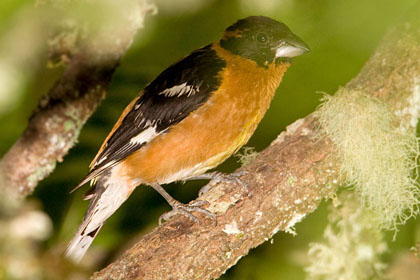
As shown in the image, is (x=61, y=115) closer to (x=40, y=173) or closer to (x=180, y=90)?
(x=40, y=173)

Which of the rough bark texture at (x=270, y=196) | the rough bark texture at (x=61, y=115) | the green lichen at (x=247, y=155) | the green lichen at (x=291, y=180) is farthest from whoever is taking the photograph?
the green lichen at (x=247, y=155)

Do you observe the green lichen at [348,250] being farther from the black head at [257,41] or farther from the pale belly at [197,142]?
the black head at [257,41]

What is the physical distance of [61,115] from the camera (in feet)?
6.91

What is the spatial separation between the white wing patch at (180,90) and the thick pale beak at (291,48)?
0.37 metres

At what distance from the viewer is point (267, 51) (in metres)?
1.96

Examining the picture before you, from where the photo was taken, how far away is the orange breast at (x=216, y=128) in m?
1.90

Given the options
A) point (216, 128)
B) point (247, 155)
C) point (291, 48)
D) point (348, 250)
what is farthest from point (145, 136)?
point (348, 250)

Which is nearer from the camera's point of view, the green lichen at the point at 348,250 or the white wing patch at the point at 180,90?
the green lichen at the point at 348,250

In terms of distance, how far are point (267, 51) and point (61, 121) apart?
95 cm

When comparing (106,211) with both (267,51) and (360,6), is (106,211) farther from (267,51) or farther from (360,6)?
(360,6)

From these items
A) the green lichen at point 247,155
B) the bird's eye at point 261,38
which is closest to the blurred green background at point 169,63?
the green lichen at point 247,155

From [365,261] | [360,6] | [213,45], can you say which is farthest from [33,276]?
[213,45]

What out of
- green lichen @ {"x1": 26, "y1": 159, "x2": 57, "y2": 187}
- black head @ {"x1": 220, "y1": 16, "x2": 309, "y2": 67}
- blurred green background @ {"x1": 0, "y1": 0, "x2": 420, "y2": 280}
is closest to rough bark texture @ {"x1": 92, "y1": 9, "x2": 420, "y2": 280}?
blurred green background @ {"x1": 0, "y1": 0, "x2": 420, "y2": 280}

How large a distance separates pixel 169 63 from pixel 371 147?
38.1 inches
